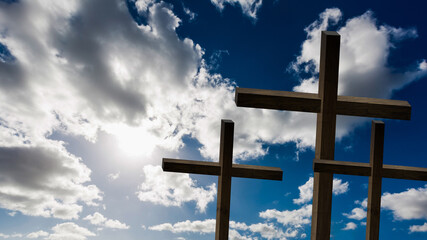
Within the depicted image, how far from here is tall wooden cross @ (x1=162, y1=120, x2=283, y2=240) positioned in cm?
907

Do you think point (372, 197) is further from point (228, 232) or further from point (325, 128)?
point (228, 232)

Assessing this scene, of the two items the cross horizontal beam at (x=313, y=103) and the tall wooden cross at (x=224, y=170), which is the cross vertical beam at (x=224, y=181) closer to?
the tall wooden cross at (x=224, y=170)

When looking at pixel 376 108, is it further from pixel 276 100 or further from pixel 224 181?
pixel 224 181

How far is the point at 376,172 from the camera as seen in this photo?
28.8 feet

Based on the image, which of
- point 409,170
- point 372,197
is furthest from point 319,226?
point 409,170

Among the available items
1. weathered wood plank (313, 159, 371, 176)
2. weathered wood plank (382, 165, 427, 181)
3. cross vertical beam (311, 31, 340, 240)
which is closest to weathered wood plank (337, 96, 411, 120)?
cross vertical beam (311, 31, 340, 240)

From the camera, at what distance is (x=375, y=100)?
833cm

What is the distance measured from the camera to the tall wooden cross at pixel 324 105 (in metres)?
7.93

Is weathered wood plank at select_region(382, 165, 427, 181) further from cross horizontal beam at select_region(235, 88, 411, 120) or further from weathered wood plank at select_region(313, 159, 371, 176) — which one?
cross horizontal beam at select_region(235, 88, 411, 120)

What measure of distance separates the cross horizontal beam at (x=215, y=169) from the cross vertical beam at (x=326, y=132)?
1660mm

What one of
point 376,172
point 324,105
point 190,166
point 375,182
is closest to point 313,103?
point 324,105

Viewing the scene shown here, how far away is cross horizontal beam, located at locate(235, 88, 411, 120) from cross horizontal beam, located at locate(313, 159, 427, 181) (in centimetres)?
102

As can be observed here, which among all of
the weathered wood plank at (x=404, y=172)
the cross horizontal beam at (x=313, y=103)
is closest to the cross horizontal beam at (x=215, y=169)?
the cross horizontal beam at (x=313, y=103)

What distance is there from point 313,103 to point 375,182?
2.30 m
